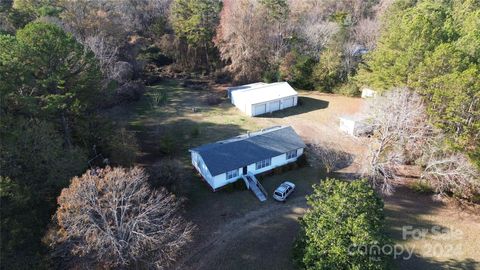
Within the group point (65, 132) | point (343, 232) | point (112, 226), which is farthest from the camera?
point (65, 132)

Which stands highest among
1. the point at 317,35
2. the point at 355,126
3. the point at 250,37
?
the point at 317,35

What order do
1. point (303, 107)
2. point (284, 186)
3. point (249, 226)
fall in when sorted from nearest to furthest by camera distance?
point (249, 226) → point (284, 186) → point (303, 107)

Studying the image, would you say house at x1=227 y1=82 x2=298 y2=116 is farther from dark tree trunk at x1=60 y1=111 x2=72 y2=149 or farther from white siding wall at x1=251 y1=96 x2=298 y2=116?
dark tree trunk at x1=60 y1=111 x2=72 y2=149

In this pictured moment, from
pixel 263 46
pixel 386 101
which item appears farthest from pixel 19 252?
pixel 263 46

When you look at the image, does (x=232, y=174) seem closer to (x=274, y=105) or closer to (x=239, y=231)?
(x=239, y=231)

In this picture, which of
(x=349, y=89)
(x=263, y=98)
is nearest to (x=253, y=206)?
(x=263, y=98)

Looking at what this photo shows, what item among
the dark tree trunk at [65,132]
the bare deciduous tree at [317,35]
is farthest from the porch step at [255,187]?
the bare deciduous tree at [317,35]

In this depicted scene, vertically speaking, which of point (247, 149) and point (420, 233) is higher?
point (247, 149)
